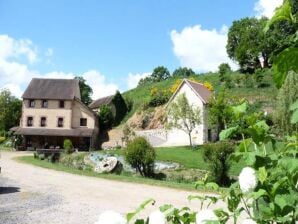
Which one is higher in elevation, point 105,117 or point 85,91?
point 85,91

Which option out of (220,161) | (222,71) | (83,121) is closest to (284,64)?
(220,161)

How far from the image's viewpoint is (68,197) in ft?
50.3

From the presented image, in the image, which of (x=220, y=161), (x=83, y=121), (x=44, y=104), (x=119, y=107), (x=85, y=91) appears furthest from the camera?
(x=85, y=91)

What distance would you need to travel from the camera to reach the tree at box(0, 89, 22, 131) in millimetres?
66562

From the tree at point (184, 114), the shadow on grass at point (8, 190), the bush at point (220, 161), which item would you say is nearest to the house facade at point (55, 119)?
the tree at point (184, 114)

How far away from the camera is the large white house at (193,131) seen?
45.5m

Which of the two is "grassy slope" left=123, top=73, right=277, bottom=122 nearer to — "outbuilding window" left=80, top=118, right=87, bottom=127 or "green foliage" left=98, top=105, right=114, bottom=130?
"green foliage" left=98, top=105, right=114, bottom=130

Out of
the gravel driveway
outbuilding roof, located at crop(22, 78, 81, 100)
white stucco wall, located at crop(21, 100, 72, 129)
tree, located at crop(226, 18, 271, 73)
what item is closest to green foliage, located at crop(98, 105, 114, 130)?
outbuilding roof, located at crop(22, 78, 81, 100)

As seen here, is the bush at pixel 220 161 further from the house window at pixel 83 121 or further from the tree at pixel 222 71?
the tree at pixel 222 71

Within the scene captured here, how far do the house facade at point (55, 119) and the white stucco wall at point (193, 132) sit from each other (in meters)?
11.1

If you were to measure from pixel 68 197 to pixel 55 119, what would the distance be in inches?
1606

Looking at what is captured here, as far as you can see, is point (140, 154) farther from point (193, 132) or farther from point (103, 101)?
point (103, 101)

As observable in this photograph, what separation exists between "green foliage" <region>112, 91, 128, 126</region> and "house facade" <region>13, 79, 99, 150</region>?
7459 millimetres

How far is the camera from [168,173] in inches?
1077
